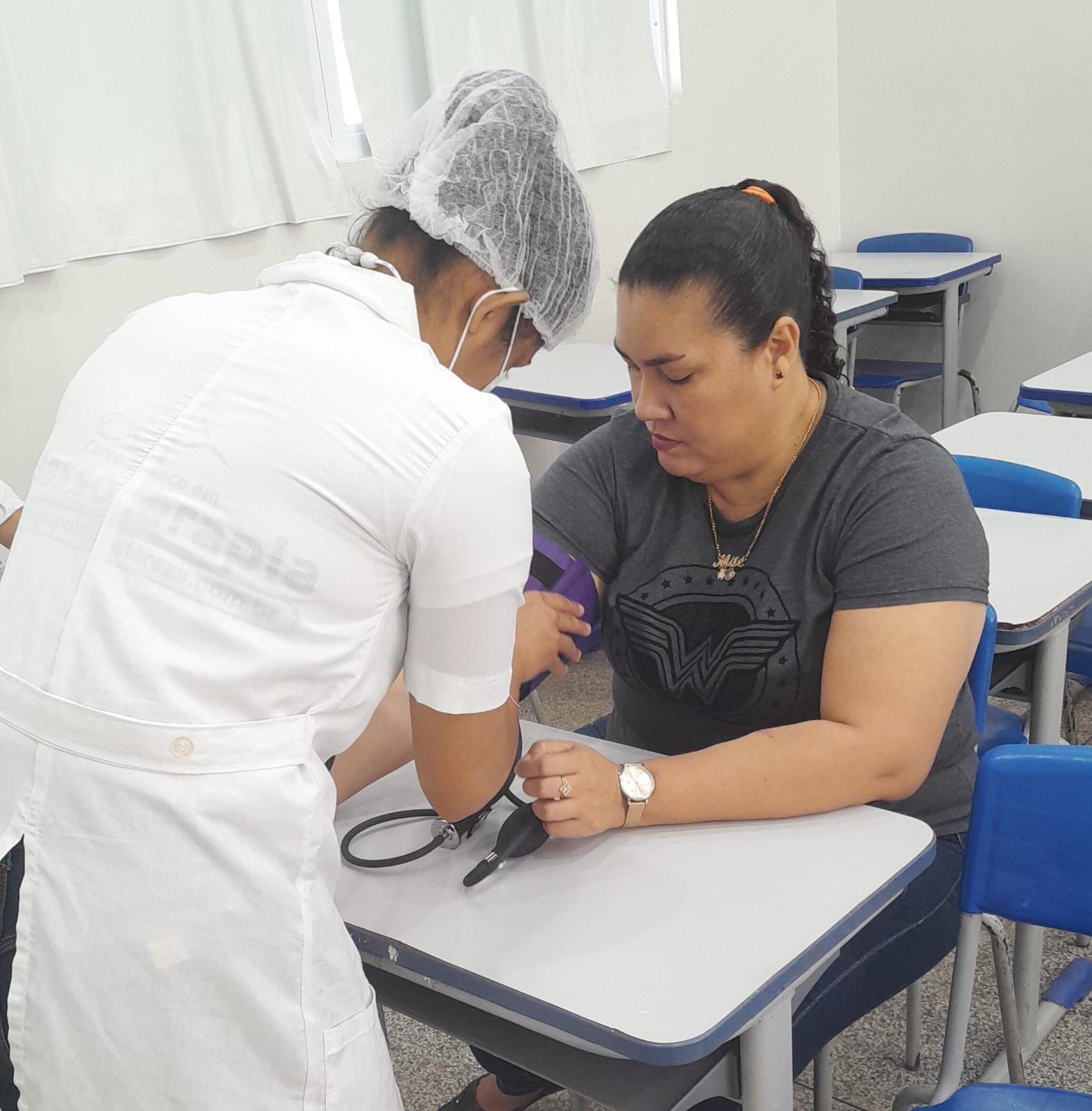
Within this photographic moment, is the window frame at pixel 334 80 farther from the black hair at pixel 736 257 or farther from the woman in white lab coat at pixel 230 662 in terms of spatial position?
the woman in white lab coat at pixel 230 662

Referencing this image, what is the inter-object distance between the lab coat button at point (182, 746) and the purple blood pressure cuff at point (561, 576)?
60 cm

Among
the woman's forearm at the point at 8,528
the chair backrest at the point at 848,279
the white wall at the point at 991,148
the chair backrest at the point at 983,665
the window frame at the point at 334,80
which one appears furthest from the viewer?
the white wall at the point at 991,148

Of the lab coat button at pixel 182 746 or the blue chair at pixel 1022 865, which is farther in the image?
the blue chair at pixel 1022 865

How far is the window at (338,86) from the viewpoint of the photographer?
10.6 feet

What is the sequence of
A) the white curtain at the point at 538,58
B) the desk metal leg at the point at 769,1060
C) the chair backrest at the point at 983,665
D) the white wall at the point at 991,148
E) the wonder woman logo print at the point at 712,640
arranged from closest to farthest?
the desk metal leg at the point at 769,1060, the wonder woman logo print at the point at 712,640, the chair backrest at the point at 983,665, the white curtain at the point at 538,58, the white wall at the point at 991,148

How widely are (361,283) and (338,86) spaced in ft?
8.56

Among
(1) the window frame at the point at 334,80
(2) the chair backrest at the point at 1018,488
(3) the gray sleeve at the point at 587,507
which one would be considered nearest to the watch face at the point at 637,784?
(3) the gray sleeve at the point at 587,507

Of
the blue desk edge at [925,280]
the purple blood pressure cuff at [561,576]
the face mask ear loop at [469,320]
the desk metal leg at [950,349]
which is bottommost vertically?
the desk metal leg at [950,349]

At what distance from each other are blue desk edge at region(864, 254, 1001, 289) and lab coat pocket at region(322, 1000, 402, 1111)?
3965 mm

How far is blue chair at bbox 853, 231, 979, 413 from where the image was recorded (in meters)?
4.50

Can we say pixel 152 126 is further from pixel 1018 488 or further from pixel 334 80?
pixel 1018 488

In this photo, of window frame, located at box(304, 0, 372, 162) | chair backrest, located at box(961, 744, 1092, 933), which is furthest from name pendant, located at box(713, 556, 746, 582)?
window frame, located at box(304, 0, 372, 162)

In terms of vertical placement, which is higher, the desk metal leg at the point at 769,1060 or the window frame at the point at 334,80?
the window frame at the point at 334,80

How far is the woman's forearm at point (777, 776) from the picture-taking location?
1.20 m
